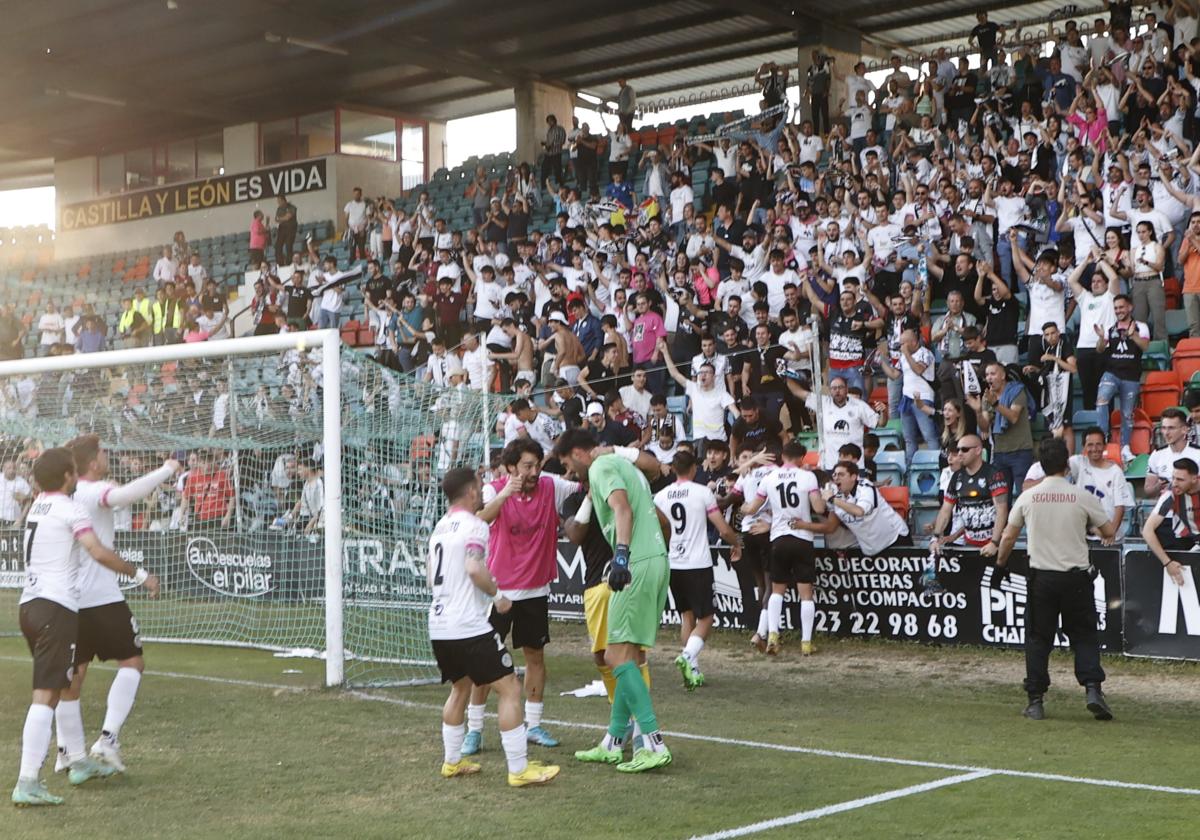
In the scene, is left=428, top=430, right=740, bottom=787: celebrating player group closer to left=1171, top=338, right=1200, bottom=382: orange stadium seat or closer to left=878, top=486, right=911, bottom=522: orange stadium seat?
left=878, top=486, right=911, bottom=522: orange stadium seat

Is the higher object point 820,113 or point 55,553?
point 820,113

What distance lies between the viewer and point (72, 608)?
307 inches

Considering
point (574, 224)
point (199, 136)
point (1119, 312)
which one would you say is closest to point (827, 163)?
point (574, 224)

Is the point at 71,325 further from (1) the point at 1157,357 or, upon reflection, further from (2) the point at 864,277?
(1) the point at 1157,357

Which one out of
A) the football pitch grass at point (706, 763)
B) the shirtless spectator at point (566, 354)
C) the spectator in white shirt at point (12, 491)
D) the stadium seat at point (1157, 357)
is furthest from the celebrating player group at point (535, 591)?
the spectator in white shirt at point (12, 491)

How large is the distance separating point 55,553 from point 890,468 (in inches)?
406

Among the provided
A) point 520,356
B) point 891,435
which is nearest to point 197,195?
point 520,356

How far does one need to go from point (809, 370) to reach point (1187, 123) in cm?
Answer: 578

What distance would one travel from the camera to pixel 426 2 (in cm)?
2758

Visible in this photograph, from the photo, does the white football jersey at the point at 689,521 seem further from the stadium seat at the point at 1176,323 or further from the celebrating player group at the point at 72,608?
the stadium seat at the point at 1176,323

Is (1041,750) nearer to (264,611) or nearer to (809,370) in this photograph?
(809,370)

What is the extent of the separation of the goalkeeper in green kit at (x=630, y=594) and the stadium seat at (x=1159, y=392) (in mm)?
9012

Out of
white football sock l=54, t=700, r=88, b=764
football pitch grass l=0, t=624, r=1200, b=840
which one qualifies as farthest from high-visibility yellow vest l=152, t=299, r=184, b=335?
white football sock l=54, t=700, r=88, b=764

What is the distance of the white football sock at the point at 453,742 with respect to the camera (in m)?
8.09
